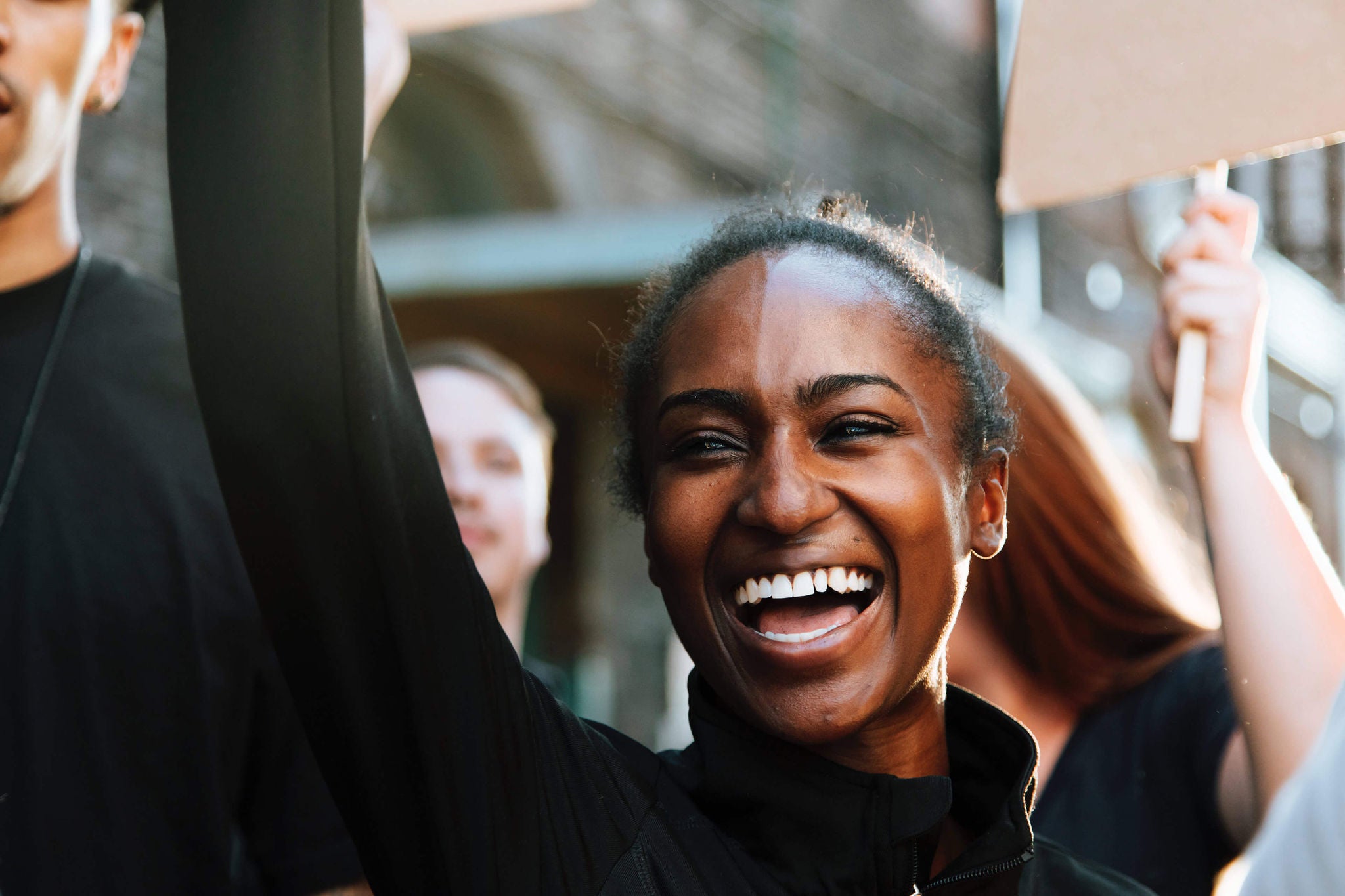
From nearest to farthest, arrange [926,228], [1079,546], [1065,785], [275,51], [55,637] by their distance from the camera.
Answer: [275,51] → [55,637] → [926,228] → [1065,785] → [1079,546]

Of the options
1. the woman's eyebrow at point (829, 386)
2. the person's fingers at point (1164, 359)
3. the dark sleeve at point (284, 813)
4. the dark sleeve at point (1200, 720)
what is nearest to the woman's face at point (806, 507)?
the woman's eyebrow at point (829, 386)

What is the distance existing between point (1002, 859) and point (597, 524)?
18.9 ft

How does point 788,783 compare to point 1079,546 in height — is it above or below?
below

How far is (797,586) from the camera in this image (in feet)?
3.82

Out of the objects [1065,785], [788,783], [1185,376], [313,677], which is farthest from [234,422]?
[1065,785]

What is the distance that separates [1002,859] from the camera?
1.19 m

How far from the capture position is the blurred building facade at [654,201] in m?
4.28

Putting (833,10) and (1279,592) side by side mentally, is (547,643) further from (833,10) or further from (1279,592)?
(1279,592)

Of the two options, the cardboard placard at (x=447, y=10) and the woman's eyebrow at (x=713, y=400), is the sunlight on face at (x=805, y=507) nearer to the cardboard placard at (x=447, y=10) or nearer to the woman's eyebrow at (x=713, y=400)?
the woman's eyebrow at (x=713, y=400)

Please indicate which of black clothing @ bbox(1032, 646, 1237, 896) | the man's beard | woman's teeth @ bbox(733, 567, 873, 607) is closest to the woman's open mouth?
woman's teeth @ bbox(733, 567, 873, 607)

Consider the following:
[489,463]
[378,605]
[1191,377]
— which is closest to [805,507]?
[378,605]

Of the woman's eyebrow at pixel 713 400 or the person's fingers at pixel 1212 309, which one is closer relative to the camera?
the woman's eyebrow at pixel 713 400

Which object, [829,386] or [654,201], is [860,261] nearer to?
[829,386]

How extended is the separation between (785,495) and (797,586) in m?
0.08
